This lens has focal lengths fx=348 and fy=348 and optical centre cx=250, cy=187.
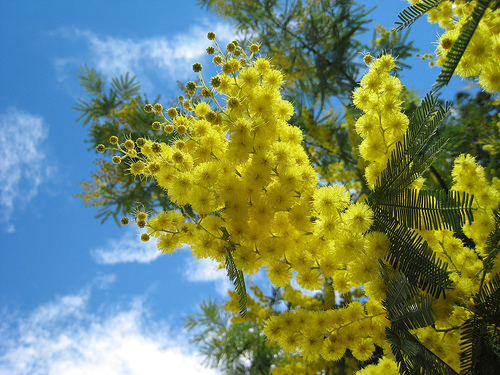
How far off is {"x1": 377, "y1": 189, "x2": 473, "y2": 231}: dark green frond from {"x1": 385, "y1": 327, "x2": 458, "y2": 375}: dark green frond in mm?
520

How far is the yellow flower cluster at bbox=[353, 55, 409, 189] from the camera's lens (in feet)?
6.63

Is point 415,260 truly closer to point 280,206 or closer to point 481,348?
point 481,348

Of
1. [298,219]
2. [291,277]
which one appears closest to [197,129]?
[298,219]

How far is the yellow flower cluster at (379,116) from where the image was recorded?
2021mm

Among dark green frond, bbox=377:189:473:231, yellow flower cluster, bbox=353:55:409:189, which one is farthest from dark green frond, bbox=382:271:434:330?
yellow flower cluster, bbox=353:55:409:189

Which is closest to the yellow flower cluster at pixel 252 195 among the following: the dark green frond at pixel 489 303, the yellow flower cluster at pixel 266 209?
the yellow flower cluster at pixel 266 209

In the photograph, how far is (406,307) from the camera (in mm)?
1635

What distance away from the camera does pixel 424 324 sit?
5.25ft

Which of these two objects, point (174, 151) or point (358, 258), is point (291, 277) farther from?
point (174, 151)

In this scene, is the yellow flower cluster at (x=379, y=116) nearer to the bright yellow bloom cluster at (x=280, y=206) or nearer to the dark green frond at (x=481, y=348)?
the bright yellow bloom cluster at (x=280, y=206)

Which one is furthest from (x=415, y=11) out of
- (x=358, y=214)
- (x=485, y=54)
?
(x=358, y=214)

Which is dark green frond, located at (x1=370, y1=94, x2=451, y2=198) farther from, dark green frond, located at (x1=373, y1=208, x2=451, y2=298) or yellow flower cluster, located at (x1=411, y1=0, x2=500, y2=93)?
yellow flower cluster, located at (x1=411, y1=0, x2=500, y2=93)

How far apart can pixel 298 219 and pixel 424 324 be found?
777 millimetres

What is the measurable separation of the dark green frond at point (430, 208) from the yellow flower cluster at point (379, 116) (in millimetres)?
283
